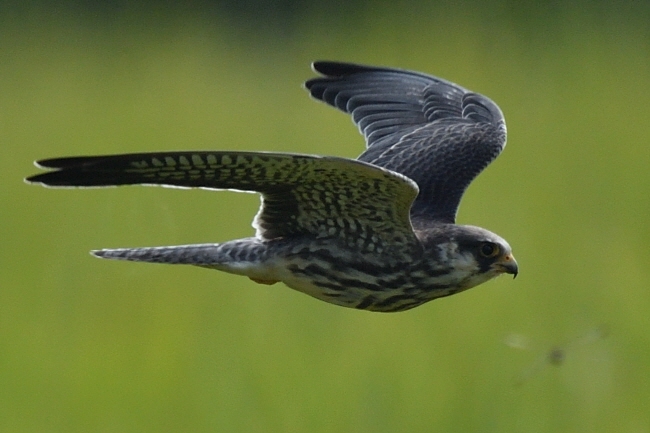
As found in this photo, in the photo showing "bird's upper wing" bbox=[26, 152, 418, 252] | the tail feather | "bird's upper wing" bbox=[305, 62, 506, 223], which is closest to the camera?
"bird's upper wing" bbox=[26, 152, 418, 252]

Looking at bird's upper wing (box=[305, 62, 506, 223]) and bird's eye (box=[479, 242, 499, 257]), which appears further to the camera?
bird's upper wing (box=[305, 62, 506, 223])

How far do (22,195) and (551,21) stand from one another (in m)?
5.20

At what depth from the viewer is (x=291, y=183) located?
5.30 metres

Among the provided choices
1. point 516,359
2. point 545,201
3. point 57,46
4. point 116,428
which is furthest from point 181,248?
point 57,46

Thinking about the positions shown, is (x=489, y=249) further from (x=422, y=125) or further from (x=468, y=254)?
(x=422, y=125)

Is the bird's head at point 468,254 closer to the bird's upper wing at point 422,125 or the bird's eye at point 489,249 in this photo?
the bird's eye at point 489,249

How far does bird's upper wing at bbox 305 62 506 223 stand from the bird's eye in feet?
1.81

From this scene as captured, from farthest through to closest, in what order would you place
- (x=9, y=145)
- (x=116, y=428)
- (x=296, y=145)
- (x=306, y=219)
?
(x=9, y=145)
(x=296, y=145)
(x=116, y=428)
(x=306, y=219)

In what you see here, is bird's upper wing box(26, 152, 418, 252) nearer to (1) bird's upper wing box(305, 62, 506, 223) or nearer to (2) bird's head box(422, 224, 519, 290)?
(2) bird's head box(422, 224, 519, 290)

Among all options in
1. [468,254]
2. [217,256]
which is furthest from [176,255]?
[468,254]

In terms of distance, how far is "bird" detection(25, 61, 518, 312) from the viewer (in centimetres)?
475

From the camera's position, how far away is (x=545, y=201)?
29.8 ft

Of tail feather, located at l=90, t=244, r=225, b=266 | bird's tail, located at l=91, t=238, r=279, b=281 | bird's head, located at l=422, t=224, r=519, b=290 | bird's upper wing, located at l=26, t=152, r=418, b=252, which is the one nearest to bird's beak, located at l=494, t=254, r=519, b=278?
bird's head, located at l=422, t=224, r=519, b=290

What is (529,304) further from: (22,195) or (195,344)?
(22,195)
